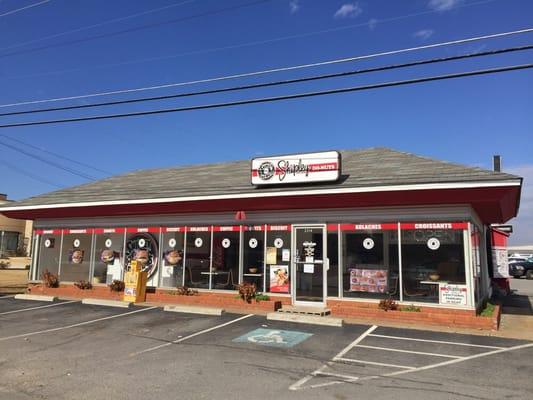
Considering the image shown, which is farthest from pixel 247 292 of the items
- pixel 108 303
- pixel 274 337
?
pixel 108 303

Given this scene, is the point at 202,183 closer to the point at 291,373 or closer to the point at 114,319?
the point at 114,319

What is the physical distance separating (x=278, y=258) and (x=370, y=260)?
3.23m

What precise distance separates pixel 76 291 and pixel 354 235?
11722 millimetres

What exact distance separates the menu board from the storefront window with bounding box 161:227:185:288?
6892mm

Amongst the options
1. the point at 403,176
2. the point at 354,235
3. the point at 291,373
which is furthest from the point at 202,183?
the point at 291,373

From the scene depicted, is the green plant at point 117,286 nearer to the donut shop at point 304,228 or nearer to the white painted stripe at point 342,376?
the donut shop at point 304,228

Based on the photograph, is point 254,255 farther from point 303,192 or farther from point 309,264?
point 303,192

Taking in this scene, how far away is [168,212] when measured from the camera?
17.7m

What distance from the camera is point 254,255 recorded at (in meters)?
16.3

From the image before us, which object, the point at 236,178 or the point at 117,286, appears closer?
the point at 117,286

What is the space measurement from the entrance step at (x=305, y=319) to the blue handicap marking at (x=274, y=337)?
1.35 metres

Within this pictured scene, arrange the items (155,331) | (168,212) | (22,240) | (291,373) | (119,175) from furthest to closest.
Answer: (22,240) < (119,175) < (168,212) < (155,331) < (291,373)

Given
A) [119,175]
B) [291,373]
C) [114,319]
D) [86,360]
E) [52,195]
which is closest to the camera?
[291,373]

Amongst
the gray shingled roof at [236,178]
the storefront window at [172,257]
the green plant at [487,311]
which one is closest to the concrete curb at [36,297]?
the gray shingled roof at [236,178]
